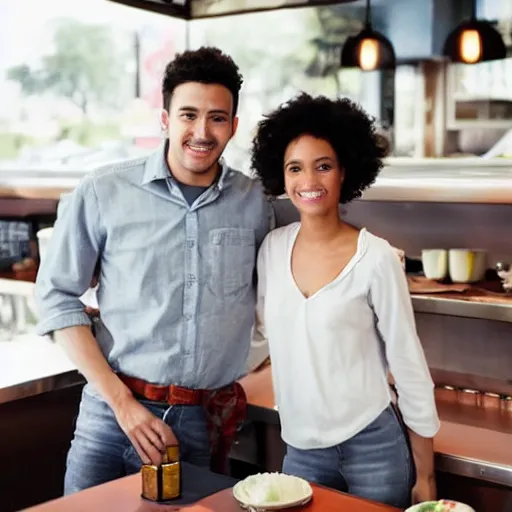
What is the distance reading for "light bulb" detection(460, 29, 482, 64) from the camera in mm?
3936

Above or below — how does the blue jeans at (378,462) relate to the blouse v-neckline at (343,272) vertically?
below

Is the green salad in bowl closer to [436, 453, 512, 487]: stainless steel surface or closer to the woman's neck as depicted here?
[436, 453, 512, 487]: stainless steel surface

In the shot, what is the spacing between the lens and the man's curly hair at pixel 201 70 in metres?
1.90

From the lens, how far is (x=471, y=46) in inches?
157

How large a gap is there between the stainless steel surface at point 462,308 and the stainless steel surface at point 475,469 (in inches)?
16.8

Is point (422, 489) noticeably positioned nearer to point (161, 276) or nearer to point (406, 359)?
point (406, 359)

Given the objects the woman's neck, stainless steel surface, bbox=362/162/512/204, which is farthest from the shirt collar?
stainless steel surface, bbox=362/162/512/204

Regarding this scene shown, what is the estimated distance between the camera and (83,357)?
6.37ft

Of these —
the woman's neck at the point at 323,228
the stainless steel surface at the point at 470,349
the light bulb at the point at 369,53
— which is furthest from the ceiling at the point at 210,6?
the woman's neck at the point at 323,228

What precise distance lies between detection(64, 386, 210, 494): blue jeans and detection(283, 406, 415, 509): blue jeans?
0.33 metres

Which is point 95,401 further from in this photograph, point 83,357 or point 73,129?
point 73,129

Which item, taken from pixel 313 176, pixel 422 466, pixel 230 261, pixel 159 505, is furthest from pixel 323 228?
pixel 159 505

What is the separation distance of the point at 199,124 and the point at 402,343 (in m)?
0.66

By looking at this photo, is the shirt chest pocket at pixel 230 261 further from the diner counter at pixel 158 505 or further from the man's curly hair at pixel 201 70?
the diner counter at pixel 158 505
